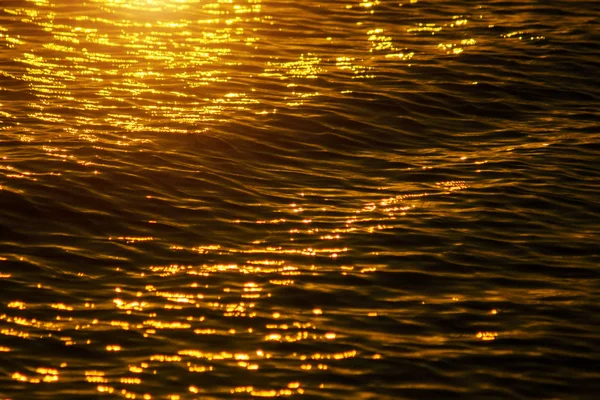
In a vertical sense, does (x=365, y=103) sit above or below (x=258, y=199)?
above

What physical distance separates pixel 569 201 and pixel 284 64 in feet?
19.4

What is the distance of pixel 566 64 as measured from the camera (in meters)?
18.6

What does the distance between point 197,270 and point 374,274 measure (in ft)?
5.98

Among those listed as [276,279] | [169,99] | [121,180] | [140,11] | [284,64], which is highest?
[140,11]

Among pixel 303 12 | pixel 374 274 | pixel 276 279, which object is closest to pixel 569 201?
pixel 374 274

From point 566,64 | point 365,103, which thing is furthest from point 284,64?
point 566,64

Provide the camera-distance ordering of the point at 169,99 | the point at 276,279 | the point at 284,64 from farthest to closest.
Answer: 1. the point at 284,64
2. the point at 169,99
3. the point at 276,279

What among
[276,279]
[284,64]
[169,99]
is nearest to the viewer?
[276,279]

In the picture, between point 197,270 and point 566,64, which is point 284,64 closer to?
point 566,64

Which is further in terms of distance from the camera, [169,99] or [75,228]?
[169,99]

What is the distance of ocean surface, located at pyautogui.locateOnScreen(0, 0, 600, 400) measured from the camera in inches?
379

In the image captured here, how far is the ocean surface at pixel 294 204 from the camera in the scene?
962 centimetres

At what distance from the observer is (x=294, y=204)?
1286 centimetres

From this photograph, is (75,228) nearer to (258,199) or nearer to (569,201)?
(258,199)
